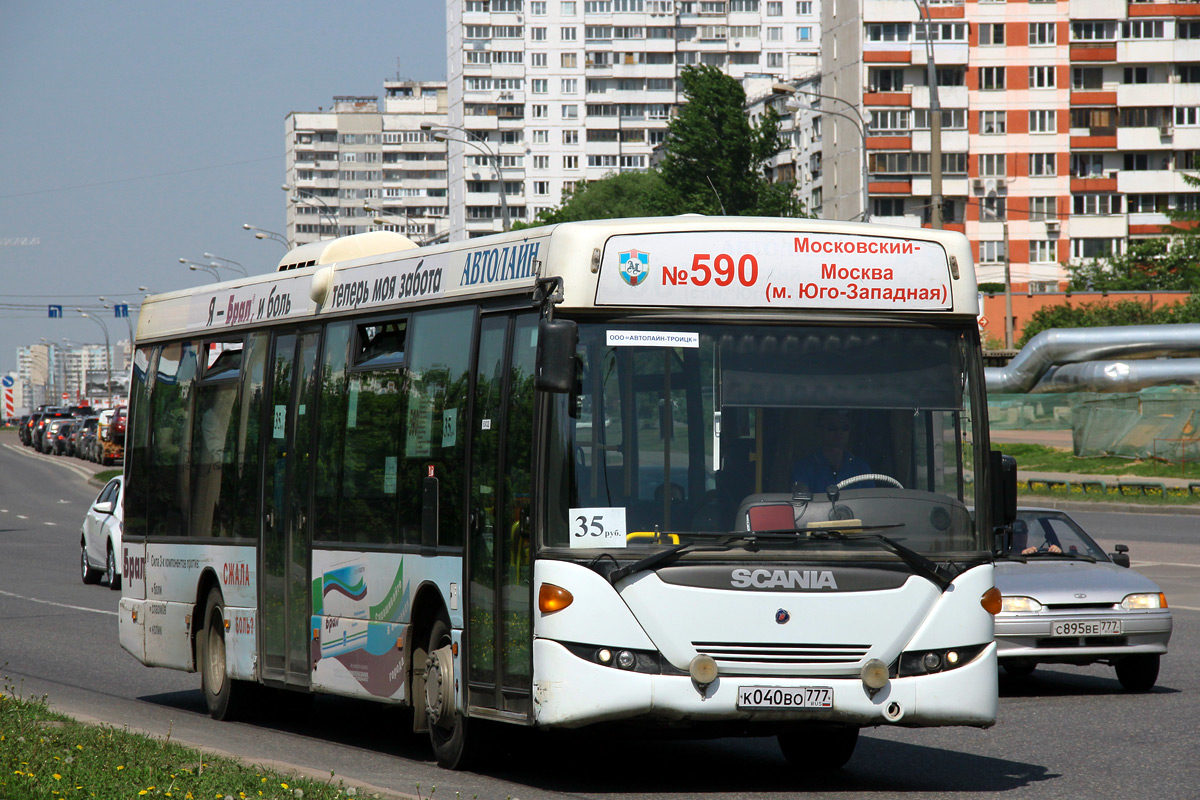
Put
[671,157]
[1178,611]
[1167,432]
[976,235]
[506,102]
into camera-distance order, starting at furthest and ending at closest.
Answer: [506,102], [976,235], [671,157], [1167,432], [1178,611]

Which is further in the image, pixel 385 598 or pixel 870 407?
pixel 385 598

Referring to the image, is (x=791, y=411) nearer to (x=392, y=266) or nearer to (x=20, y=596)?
(x=392, y=266)

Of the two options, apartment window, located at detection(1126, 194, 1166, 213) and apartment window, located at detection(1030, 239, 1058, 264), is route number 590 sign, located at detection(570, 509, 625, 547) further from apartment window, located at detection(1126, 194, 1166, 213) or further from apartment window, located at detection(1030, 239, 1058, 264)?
apartment window, located at detection(1126, 194, 1166, 213)

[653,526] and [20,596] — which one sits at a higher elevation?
[653,526]

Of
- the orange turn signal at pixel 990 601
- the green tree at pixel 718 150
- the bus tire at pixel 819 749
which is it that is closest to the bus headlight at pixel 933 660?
the orange turn signal at pixel 990 601

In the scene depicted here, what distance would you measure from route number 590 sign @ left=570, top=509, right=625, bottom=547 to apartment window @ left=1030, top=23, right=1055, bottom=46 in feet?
343

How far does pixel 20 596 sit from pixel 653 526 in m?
17.4

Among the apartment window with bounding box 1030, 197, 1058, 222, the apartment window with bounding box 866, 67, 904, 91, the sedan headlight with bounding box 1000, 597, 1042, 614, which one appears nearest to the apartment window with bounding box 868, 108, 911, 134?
the apartment window with bounding box 866, 67, 904, 91

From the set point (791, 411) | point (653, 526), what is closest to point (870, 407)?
point (791, 411)

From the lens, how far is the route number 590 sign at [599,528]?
7832 mm

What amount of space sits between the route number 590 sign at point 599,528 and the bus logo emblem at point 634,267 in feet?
3.67

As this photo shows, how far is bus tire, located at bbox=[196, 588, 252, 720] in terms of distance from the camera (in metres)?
11.8

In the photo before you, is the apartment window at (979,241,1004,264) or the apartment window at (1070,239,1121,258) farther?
the apartment window at (1070,239,1121,258)

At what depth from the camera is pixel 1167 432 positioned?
1690 inches
